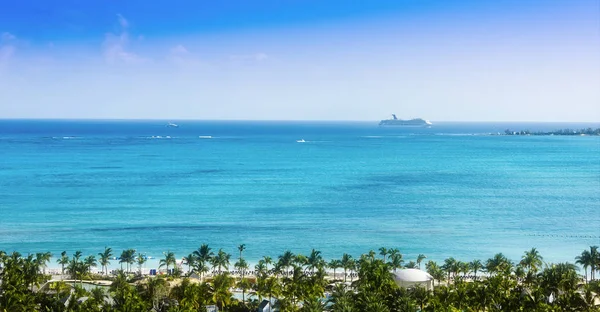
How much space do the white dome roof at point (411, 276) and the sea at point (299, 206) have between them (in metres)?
17.6

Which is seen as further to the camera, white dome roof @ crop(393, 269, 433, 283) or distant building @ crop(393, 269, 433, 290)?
white dome roof @ crop(393, 269, 433, 283)

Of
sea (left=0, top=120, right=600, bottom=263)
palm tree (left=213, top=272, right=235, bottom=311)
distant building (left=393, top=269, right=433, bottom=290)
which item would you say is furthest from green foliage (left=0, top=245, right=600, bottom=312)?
sea (left=0, top=120, right=600, bottom=263)

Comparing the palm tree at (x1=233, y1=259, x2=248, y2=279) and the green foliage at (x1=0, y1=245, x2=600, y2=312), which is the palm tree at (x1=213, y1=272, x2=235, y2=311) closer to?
the green foliage at (x1=0, y1=245, x2=600, y2=312)

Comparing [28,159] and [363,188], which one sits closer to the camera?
[363,188]

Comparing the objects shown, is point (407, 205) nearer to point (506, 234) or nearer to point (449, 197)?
point (449, 197)

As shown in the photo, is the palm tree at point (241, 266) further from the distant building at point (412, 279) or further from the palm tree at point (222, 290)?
the distant building at point (412, 279)

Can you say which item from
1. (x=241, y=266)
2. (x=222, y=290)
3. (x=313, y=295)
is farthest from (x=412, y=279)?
(x=241, y=266)

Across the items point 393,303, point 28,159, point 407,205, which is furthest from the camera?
point 28,159

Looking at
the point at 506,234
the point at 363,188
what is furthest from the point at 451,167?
the point at 506,234

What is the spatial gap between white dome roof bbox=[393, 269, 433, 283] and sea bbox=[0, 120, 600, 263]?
57.9 feet

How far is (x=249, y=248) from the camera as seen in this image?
62.8 m

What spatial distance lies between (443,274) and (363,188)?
5872 centimetres

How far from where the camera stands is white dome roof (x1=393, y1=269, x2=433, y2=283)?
41719mm

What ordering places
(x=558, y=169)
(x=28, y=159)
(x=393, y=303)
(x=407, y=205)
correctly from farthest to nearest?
(x=28, y=159) < (x=558, y=169) < (x=407, y=205) < (x=393, y=303)
